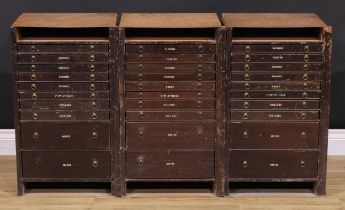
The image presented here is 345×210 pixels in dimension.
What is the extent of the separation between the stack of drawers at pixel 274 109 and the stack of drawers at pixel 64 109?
0.85 meters

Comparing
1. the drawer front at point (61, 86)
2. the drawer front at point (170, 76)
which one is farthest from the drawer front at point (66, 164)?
the drawer front at point (170, 76)

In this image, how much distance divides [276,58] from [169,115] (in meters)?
0.77

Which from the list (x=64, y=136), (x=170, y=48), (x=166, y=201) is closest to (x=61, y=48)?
(x=64, y=136)

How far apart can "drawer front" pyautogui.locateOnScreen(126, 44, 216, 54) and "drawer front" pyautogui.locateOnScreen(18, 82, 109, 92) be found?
29cm

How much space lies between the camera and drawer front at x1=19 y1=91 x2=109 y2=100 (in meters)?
6.16

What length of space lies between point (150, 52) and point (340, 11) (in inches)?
64.6

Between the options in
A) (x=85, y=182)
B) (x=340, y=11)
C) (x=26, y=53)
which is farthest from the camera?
(x=340, y=11)

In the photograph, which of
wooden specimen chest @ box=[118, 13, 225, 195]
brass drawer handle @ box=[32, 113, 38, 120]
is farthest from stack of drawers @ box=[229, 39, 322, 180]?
brass drawer handle @ box=[32, 113, 38, 120]

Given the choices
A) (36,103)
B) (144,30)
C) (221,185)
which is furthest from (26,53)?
(221,185)

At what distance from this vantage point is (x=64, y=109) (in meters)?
6.20

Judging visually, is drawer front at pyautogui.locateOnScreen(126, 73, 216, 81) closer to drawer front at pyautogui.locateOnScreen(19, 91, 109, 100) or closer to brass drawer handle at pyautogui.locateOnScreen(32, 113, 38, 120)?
drawer front at pyautogui.locateOnScreen(19, 91, 109, 100)

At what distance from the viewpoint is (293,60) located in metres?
6.15

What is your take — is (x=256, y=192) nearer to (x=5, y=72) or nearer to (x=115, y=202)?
(x=115, y=202)

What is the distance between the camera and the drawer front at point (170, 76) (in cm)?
617
